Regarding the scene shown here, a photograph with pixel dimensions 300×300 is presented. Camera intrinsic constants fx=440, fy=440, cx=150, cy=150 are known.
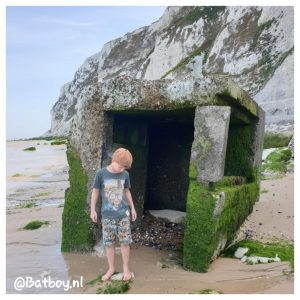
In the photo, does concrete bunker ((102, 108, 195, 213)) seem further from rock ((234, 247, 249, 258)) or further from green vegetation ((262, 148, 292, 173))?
green vegetation ((262, 148, 292, 173))

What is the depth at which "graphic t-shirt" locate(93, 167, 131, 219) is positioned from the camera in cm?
498

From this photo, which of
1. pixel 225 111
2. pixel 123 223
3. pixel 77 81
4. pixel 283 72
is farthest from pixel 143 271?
pixel 77 81

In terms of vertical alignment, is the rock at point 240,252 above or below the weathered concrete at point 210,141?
below

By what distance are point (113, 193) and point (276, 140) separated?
16013 mm

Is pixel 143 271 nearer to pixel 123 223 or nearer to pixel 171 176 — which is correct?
pixel 123 223

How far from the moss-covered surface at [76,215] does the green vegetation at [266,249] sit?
1.88m

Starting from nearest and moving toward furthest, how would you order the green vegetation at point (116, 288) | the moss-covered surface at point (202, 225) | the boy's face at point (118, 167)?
the green vegetation at point (116, 288) < the boy's face at point (118, 167) < the moss-covered surface at point (202, 225)

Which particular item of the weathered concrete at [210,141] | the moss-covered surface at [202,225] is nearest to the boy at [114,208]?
the moss-covered surface at [202,225]

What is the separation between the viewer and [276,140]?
778 inches

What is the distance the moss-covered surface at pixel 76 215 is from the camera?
19.6 feet

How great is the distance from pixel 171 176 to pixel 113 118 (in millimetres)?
2421

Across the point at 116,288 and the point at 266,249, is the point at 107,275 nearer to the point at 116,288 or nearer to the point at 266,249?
the point at 116,288

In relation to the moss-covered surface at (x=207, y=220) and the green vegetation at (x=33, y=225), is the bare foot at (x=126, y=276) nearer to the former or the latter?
the moss-covered surface at (x=207, y=220)

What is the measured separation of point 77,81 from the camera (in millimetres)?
104500
